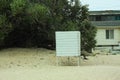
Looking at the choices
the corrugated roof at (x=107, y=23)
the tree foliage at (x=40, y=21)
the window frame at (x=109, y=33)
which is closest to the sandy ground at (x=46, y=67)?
the tree foliage at (x=40, y=21)

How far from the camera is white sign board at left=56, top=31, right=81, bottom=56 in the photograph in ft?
84.8

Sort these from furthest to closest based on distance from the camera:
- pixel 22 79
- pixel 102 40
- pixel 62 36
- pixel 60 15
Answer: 1. pixel 102 40
2. pixel 60 15
3. pixel 62 36
4. pixel 22 79

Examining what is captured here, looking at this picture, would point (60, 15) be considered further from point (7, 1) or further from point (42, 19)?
point (7, 1)

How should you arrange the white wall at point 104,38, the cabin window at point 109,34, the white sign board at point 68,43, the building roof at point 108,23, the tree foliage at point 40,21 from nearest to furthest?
1. the white sign board at point 68,43
2. the tree foliage at point 40,21
3. the white wall at point 104,38
4. the cabin window at point 109,34
5. the building roof at point 108,23

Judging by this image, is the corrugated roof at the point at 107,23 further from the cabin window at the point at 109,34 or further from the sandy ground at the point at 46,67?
the sandy ground at the point at 46,67

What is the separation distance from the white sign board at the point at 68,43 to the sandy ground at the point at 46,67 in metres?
0.89

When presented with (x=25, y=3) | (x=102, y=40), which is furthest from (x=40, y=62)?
(x=102, y=40)

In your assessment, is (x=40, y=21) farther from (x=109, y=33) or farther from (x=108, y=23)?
(x=108, y=23)

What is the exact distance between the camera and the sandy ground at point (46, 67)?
19484mm

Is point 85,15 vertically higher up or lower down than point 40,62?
higher up

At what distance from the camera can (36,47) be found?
30625 mm

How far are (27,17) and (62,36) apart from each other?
3.13 meters

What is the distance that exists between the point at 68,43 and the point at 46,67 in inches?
100

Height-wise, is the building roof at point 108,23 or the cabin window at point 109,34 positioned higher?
the building roof at point 108,23
